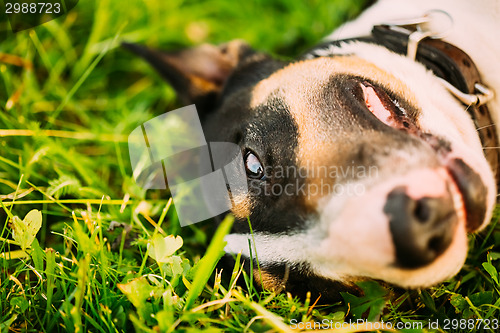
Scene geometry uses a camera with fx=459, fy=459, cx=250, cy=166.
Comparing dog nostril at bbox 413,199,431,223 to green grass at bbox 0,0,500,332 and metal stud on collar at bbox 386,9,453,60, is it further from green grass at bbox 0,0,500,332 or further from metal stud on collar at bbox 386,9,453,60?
metal stud on collar at bbox 386,9,453,60

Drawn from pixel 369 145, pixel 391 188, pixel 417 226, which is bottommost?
pixel 417 226

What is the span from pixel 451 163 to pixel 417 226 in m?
0.45

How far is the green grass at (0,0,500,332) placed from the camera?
2340mm

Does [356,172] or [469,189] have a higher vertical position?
[356,172]

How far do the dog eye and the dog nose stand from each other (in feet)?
2.68

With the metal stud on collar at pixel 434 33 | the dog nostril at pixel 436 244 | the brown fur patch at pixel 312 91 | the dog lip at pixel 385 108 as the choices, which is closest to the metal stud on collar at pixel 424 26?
the metal stud on collar at pixel 434 33

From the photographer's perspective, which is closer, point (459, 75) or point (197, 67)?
point (459, 75)

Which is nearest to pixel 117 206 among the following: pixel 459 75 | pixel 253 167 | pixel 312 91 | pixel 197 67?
pixel 253 167

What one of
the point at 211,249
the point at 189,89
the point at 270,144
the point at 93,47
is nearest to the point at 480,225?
the point at 270,144

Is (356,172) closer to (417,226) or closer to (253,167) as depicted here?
(417,226)

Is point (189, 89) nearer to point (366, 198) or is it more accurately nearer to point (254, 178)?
point (254, 178)

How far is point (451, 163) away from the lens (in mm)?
2164

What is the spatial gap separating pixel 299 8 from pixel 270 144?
2.85 meters

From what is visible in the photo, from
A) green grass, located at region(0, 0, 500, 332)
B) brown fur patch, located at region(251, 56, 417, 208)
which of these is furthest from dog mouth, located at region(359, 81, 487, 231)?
green grass, located at region(0, 0, 500, 332)
